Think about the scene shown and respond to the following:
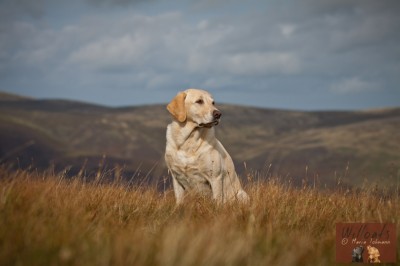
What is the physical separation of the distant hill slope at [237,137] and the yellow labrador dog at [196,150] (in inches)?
2673

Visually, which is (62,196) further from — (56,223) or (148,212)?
(56,223)

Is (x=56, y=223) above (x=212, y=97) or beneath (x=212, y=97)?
beneath

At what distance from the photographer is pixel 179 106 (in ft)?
27.3

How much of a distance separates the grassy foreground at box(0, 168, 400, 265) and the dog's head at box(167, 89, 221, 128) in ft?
4.20

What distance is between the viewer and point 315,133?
122062mm

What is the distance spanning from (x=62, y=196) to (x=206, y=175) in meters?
2.48

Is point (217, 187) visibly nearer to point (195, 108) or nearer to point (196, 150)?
point (196, 150)

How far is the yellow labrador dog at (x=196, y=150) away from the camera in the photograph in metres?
8.20

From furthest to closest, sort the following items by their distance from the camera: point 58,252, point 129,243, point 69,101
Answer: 1. point 69,101
2. point 129,243
3. point 58,252

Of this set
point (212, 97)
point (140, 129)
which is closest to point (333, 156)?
point (140, 129)

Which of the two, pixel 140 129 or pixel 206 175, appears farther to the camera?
pixel 140 129

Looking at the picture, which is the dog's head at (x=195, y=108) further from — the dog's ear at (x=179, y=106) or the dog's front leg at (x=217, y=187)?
the dog's front leg at (x=217, y=187)

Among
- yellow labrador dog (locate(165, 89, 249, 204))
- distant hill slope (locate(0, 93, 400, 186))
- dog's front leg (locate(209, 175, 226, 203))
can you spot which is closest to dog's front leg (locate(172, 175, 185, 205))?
yellow labrador dog (locate(165, 89, 249, 204))

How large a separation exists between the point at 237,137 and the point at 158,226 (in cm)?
12876
